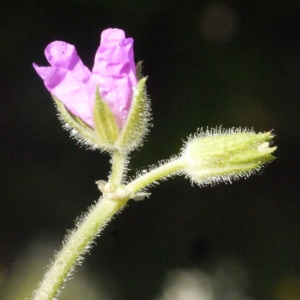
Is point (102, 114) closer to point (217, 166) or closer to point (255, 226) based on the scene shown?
point (217, 166)

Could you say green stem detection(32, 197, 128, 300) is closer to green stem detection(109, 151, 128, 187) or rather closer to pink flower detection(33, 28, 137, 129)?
green stem detection(109, 151, 128, 187)

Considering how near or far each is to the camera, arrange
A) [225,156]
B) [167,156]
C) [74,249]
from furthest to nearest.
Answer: [167,156]
[225,156]
[74,249]

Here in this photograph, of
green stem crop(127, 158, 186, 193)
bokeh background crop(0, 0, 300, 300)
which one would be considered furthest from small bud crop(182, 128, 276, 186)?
bokeh background crop(0, 0, 300, 300)

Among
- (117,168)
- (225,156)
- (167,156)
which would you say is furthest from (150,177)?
(167,156)

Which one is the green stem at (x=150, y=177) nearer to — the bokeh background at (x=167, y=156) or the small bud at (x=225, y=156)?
the small bud at (x=225, y=156)

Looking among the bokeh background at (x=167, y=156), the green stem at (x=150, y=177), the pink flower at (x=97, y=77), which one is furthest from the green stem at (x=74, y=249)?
the bokeh background at (x=167, y=156)

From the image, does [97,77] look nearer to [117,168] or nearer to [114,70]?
[114,70]
